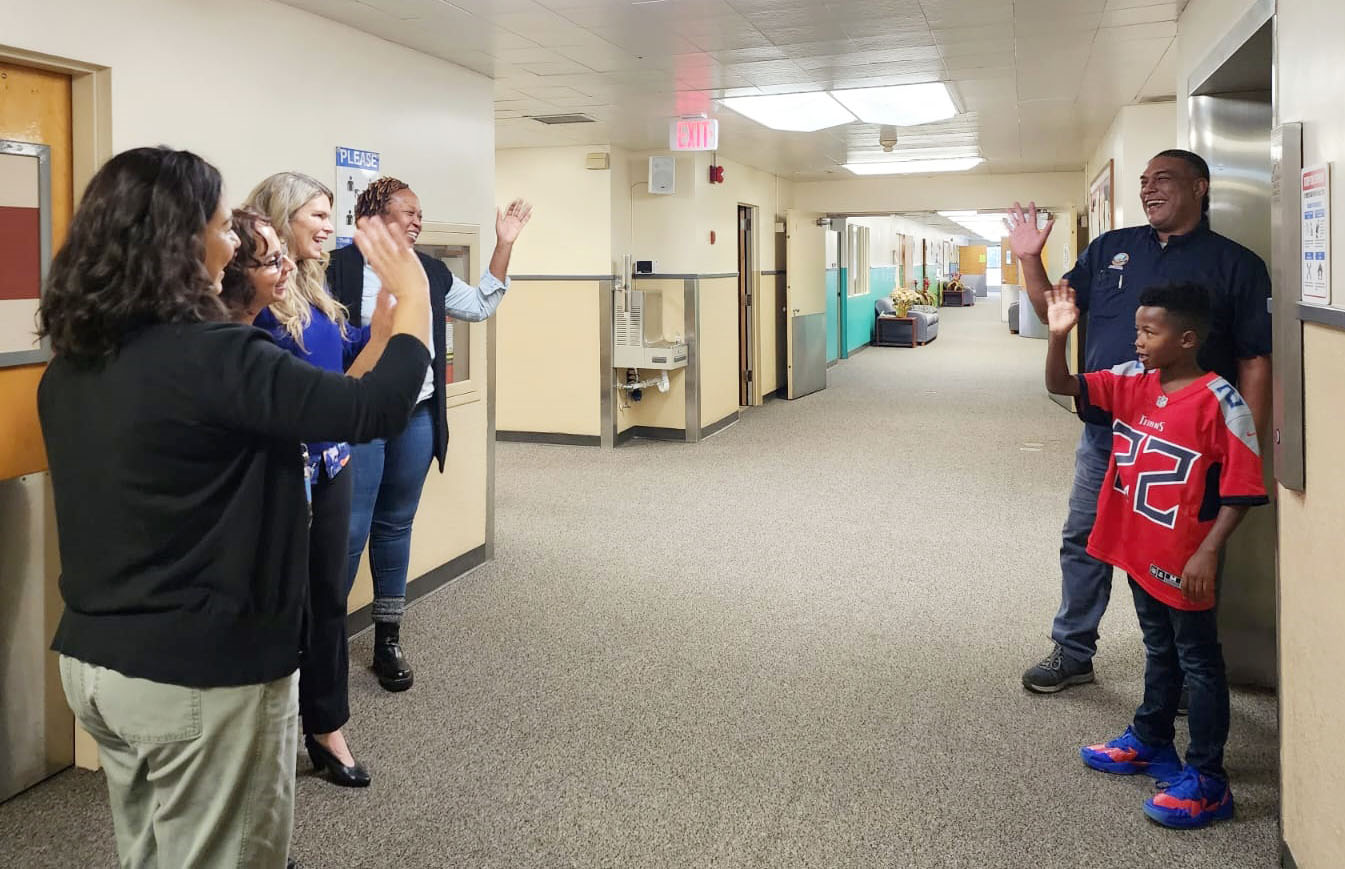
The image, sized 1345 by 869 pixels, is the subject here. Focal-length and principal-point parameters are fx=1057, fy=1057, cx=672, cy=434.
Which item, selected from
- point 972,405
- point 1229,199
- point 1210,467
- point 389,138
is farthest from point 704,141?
point 972,405

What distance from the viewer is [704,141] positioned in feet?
20.2

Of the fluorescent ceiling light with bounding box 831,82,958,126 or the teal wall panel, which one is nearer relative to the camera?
the fluorescent ceiling light with bounding box 831,82,958,126

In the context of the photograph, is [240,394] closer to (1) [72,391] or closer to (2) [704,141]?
(1) [72,391]

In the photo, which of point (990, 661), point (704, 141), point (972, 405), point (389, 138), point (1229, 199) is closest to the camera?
point (1229, 199)

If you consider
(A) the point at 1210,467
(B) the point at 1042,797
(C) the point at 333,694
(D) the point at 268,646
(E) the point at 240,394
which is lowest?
(B) the point at 1042,797

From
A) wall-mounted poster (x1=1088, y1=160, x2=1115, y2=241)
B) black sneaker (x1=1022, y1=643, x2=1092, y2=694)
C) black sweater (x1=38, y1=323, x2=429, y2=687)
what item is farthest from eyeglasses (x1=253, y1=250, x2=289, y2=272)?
wall-mounted poster (x1=1088, y1=160, x2=1115, y2=241)

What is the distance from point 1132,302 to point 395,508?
2259 mm

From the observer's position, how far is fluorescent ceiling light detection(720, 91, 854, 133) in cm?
569

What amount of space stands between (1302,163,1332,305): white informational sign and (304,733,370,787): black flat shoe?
94.3 inches

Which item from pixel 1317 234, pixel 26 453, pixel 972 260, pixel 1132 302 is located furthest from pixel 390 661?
pixel 972 260

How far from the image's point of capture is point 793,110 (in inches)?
241

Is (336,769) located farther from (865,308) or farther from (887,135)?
(865,308)

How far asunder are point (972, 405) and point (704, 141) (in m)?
4.92

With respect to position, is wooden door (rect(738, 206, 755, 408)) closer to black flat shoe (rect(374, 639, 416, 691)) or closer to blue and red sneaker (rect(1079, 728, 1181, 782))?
black flat shoe (rect(374, 639, 416, 691))
